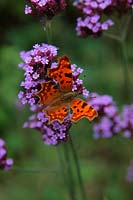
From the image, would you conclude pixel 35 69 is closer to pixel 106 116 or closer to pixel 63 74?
pixel 63 74

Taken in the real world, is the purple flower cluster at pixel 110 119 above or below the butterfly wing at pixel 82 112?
above

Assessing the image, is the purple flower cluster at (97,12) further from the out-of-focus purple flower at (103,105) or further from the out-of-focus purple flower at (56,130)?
the out-of-focus purple flower at (56,130)

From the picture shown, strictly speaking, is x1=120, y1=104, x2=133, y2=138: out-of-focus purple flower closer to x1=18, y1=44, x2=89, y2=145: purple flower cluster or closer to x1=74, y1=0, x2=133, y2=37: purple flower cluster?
x1=74, y1=0, x2=133, y2=37: purple flower cluster

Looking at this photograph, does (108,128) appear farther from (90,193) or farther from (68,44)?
(68,44)

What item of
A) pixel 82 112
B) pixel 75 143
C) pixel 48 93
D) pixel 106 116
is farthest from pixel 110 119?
pixel 82 112

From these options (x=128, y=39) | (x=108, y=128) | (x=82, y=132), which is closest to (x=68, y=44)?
(x=128, y=39)

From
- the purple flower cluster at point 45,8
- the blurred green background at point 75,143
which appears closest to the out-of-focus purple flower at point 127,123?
the blurred green background at point 75,143
